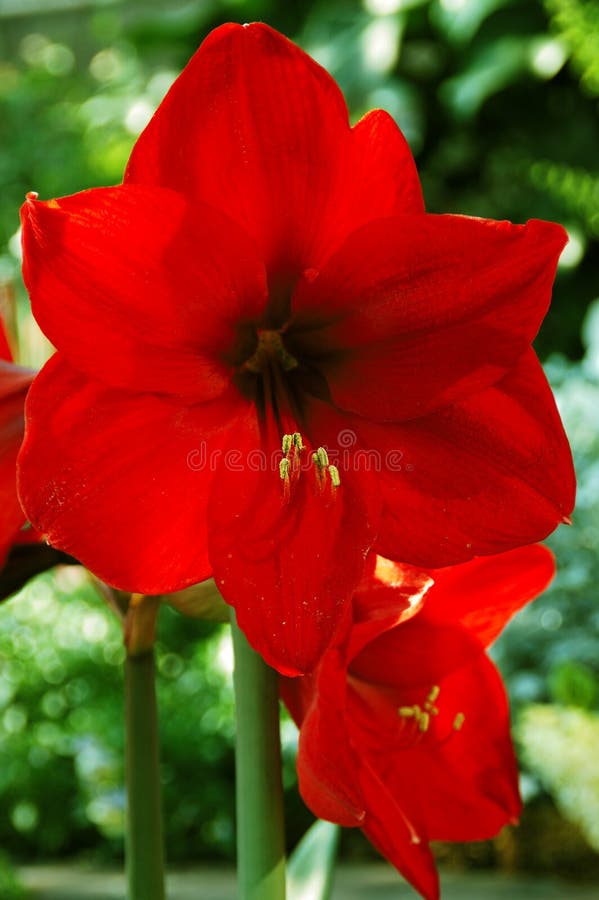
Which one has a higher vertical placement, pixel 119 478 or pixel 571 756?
pixel 119 478

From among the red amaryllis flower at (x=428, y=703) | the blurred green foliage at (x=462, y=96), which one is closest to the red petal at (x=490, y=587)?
the red amaryllis flower at (x=428, y=703)

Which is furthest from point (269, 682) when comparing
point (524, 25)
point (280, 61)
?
point (524, 25)

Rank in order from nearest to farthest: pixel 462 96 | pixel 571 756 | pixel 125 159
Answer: pixel 571 756
pixel 462 96
pixel 125 159

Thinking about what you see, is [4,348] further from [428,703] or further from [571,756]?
[571,756]

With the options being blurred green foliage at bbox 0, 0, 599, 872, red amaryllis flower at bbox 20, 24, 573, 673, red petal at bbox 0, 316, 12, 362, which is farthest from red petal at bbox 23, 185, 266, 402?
blurred green foliage at bbox 0, 0, 599, 872

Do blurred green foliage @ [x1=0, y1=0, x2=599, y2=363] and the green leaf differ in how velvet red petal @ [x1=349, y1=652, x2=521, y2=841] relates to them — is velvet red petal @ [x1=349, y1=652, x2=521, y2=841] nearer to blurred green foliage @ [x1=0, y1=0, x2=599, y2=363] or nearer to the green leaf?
the green leaf

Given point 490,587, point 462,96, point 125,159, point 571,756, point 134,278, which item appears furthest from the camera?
point 125,159

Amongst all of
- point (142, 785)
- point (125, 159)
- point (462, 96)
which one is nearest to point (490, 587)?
point (142, 785)
